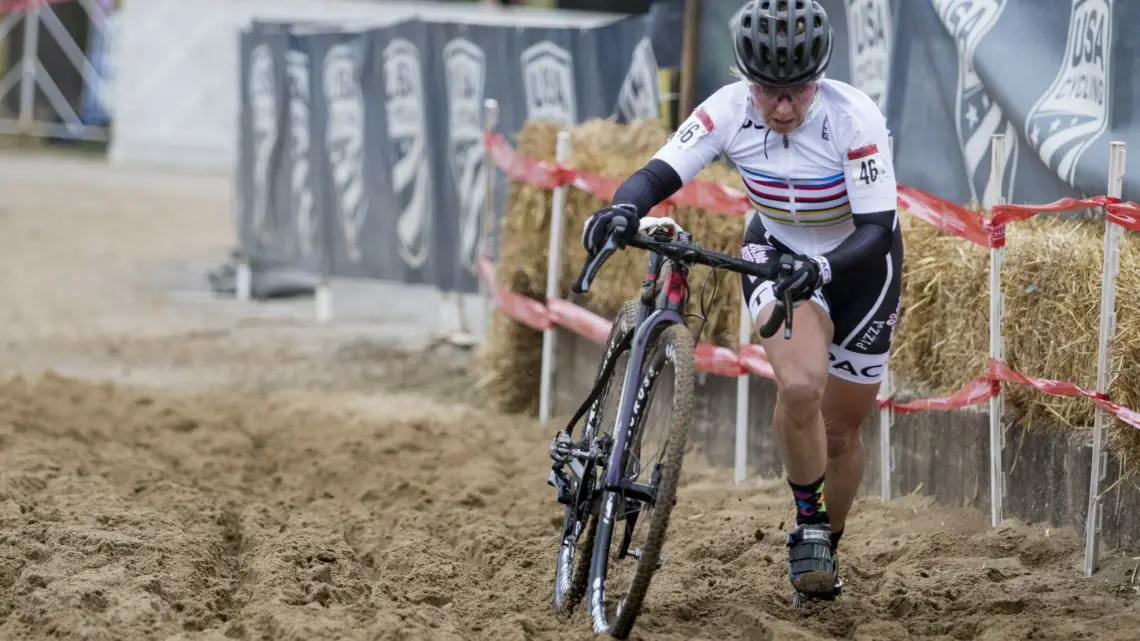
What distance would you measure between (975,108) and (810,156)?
2251 mm

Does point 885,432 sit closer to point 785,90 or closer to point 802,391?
point 802,391

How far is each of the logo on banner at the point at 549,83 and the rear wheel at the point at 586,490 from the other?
6.69 m

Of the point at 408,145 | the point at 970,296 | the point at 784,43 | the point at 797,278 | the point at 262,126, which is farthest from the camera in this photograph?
the point at 262,126

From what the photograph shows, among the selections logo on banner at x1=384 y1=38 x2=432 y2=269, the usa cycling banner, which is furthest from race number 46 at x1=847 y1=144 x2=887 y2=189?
the usa cycling banner

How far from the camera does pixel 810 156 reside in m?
5.24

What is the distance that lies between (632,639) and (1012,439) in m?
2.30

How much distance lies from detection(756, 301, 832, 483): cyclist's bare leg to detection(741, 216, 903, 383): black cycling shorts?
11 cm

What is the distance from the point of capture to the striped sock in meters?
5.30

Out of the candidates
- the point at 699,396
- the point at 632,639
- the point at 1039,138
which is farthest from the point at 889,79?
the point at 632,639

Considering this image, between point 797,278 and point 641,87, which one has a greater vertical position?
point 641,87

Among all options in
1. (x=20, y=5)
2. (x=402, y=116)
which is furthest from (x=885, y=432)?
(x=20, y=5)

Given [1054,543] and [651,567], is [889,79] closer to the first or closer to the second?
[1054,543]

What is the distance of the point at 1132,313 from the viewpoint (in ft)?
18.2

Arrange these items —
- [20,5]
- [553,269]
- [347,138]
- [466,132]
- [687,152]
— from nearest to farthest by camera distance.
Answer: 1. [687,152]
2. [553,269]
3. [466,132]
4. [347,138]
5. [20,5]
